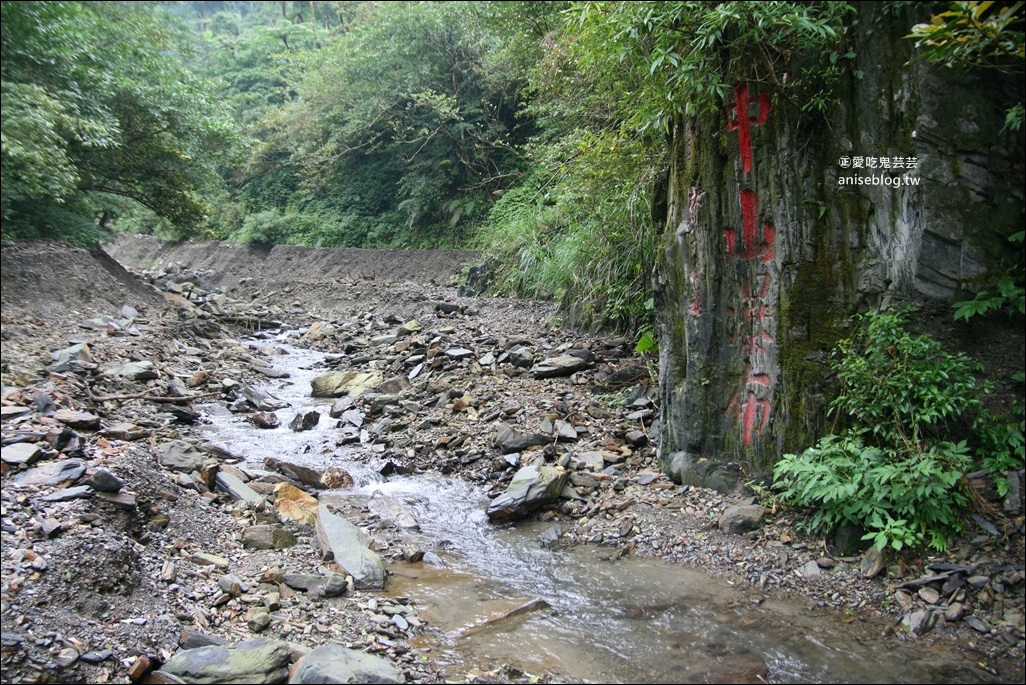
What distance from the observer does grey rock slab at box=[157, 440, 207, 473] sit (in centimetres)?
662

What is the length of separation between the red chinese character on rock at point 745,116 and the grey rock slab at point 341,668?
15.4ft

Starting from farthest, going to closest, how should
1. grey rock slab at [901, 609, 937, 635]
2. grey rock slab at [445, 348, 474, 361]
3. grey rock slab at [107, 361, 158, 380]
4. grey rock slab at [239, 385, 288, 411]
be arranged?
1. grey rock slab at [239, 385, 288, 411]
2. grey rock slab at [445, 348, 474, 361]
3. grey rock slab at [107, 361, 158, 380]
4. grey rock slab at [901, 609, 937, 635]

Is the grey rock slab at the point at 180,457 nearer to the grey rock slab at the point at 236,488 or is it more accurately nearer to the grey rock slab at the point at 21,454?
the grey rock slab at the point at 236,488

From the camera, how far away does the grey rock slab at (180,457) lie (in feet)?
21.7

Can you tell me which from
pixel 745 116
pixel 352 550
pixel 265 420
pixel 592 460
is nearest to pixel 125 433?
pixel 265 420

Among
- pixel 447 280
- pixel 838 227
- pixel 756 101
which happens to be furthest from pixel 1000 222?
pixel 447 280

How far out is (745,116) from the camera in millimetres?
5688

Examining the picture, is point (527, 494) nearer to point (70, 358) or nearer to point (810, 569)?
point (810, 569)

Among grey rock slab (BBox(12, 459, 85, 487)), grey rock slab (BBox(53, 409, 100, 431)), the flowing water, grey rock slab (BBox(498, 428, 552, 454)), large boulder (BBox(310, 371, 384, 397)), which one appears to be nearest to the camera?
the flowing water

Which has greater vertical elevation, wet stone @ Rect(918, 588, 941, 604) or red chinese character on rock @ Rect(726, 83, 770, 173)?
red chinese character on rock @ Rect(726, 83, 770, 173)

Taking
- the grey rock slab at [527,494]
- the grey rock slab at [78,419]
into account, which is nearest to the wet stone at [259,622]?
the grey rock slab at [527,494]

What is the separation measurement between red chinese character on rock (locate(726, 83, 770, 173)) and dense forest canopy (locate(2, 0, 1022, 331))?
15 centimetres

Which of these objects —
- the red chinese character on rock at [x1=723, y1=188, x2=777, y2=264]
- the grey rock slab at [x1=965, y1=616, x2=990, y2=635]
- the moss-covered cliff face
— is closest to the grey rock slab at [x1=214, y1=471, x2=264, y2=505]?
the moss-covered cliff face

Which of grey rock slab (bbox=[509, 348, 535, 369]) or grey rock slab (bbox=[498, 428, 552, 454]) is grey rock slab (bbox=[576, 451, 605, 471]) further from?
grey rock slab (bbox=[509, 348, 535, 369])
